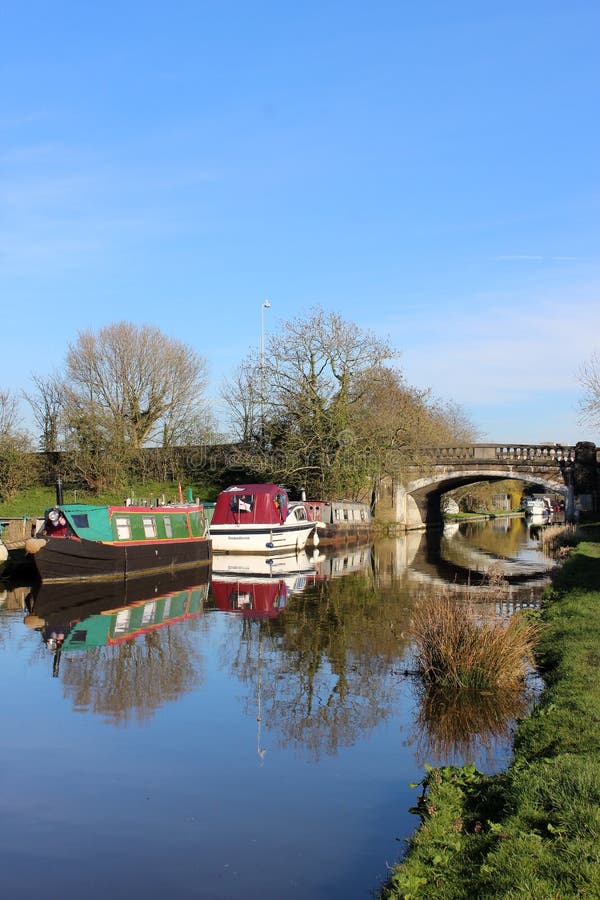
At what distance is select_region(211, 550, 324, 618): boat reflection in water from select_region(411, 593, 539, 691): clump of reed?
7.66 meters

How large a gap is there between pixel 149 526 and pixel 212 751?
17850mm

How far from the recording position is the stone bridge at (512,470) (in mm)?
49000

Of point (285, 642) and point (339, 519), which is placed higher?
point (339, 519)

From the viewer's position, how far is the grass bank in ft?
17.2

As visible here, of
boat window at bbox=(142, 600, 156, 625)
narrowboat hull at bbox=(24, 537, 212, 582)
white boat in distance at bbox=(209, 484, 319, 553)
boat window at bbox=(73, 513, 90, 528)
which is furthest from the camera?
white boat in distance at bbox=(209, 484, 319, 553)

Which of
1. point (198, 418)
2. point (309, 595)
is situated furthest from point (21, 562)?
point (198, 418)

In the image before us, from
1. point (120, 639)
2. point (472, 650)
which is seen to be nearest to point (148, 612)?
point (120, 639)

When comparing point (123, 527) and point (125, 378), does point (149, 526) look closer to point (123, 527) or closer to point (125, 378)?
point (123, 527)

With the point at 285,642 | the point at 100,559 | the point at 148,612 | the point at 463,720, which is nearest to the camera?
the point at 463,720

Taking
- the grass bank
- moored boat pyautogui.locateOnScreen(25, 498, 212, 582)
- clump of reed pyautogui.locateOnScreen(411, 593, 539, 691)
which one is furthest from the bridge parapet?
the grass bank

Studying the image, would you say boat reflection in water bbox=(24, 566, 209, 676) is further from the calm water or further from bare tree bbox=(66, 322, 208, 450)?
bare tree bbox=(66, 322, 208, 450)

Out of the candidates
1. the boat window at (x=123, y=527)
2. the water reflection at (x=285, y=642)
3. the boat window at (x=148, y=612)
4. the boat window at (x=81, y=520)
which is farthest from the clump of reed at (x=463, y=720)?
the boat window at (x=123, y=527)

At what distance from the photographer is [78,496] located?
5100 cm

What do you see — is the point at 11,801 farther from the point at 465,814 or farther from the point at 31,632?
the point at 31,632
